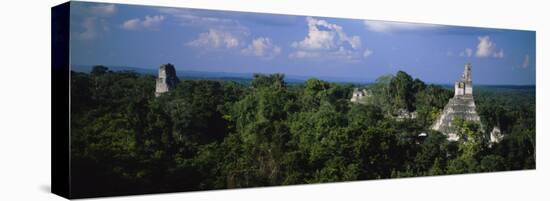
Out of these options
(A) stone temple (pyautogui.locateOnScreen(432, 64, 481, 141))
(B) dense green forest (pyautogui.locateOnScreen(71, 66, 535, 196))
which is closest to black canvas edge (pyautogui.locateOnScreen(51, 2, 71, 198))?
(B) dense green forest (pyautogui.locateOnScreen(71, 66, 535, 196))

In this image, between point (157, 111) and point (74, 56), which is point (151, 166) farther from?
point (74, 56)

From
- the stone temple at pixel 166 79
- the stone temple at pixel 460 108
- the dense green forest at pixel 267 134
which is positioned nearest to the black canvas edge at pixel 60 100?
the dense green forest at pixel 267 134

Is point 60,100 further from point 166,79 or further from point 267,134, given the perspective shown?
point 267,134

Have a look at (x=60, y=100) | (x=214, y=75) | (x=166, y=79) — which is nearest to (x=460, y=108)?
(x=214, y=75)

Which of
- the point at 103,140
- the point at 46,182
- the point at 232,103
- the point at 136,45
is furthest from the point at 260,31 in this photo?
the point at 46,182

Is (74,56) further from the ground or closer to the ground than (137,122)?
further from the ground

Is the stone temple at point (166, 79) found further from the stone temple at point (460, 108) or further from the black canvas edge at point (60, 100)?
the stone temple at point (460, 108)

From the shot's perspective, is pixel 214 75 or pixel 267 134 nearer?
pixel 214 75
